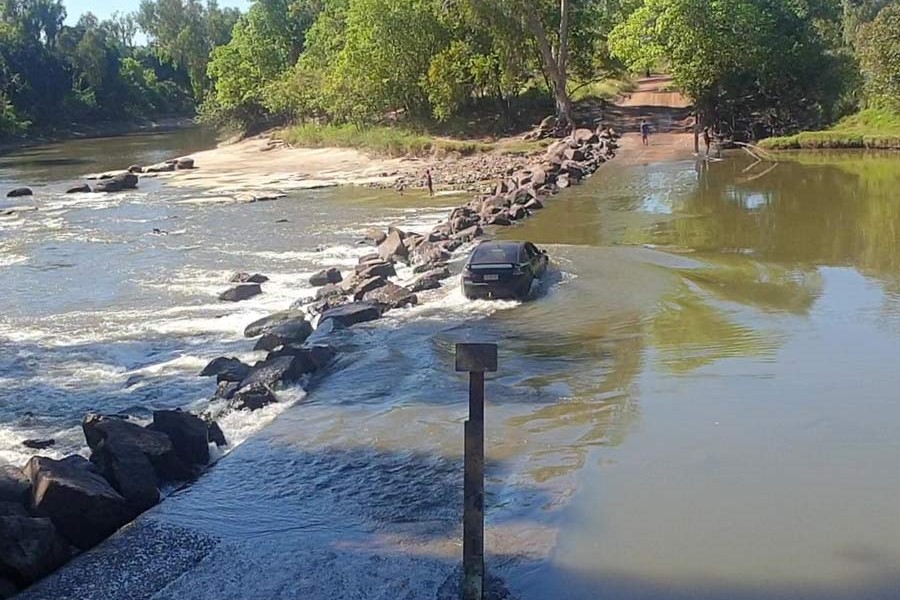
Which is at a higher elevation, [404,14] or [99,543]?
[404,14]

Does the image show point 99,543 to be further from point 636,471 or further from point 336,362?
point 336,362

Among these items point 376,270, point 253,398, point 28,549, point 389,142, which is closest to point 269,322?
point 376,270

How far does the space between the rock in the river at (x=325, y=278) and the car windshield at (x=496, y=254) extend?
17.8ft

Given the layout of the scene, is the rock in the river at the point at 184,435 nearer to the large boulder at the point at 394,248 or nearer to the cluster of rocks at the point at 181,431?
the cluster of rocks at the point at 181,431

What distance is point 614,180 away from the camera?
4378 centimetres

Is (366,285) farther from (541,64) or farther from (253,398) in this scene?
(541,64)

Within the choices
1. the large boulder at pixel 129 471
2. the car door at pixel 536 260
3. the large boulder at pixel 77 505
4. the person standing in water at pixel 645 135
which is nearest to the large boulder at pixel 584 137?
the person standing in water at pixel 645 135

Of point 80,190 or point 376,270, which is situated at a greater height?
point 80,190

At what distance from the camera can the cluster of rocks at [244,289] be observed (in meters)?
25.9

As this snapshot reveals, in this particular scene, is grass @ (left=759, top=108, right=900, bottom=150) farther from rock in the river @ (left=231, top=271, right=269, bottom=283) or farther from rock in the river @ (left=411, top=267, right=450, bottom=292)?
rock in the river @ (left=231, top=271, right=269, bottom=283)

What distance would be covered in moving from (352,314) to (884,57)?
36985mm

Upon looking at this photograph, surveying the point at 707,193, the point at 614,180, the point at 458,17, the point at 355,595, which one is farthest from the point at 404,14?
the point at 355,595

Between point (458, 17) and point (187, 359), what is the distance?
46335 mm

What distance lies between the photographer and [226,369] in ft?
61.1
